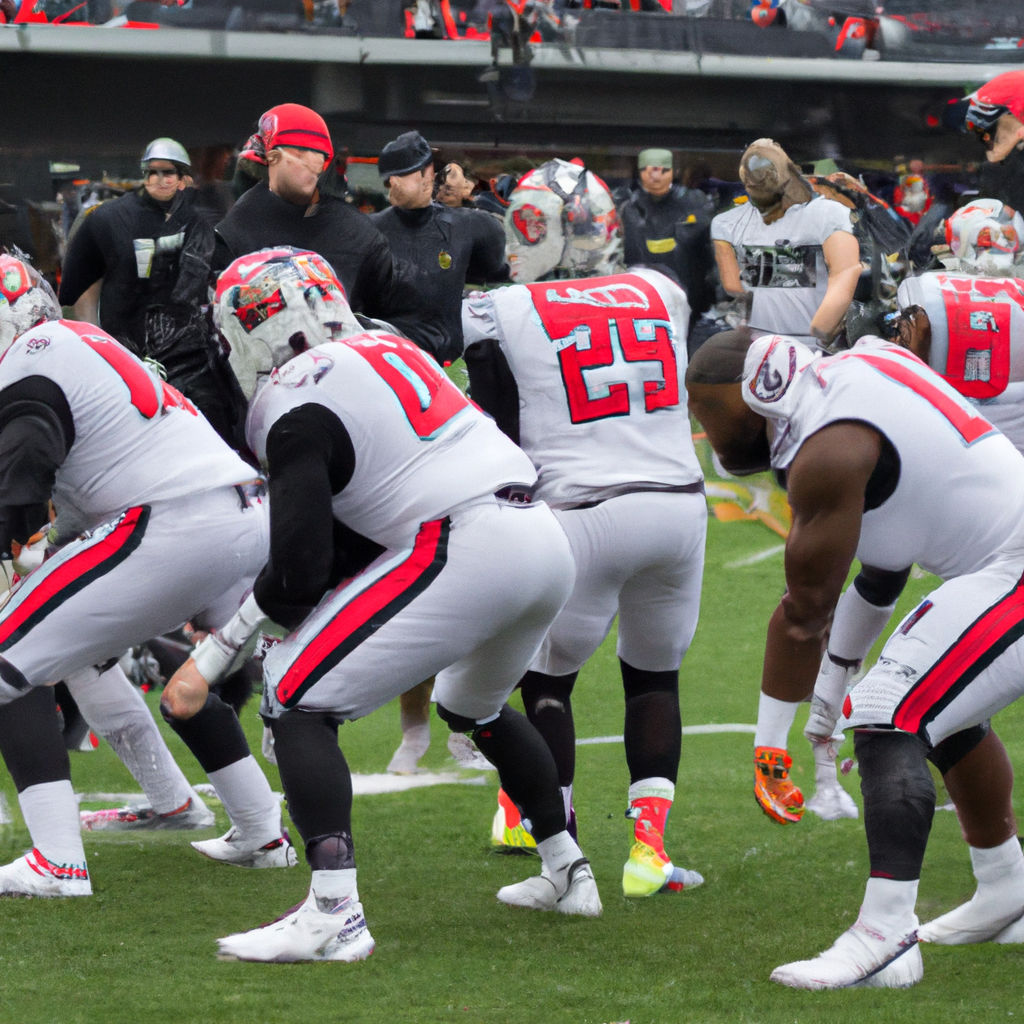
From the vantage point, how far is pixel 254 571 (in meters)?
4.00

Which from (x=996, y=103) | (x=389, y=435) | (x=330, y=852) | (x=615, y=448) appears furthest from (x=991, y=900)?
(x=996, y=103)

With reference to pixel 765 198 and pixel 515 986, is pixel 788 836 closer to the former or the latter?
pixel 515 986

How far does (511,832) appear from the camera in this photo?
4438 millimetres

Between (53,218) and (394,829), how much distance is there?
28.7 ft

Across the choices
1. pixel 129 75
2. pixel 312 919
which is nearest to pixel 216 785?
pixel 312 919

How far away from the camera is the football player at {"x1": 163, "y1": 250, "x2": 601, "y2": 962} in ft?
10.5

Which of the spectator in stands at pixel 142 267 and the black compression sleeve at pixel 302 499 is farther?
the spectator in stands at pixel 142 267

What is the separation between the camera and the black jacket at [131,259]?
5.66 meters

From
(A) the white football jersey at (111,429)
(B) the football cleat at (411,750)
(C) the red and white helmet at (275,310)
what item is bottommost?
(B) the football cleat at (411,750)

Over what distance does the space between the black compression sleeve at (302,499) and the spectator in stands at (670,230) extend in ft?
20.7

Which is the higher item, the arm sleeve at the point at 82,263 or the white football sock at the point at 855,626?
the arm sleeve at the point at 82,263

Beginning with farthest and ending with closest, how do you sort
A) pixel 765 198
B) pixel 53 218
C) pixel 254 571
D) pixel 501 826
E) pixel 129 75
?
pixel 129 75, pixel 53 218, pixel 765 198, pixel 501 826, pixel 254 571

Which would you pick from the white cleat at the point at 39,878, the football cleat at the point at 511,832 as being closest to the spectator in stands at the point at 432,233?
A: the football cleat at the point at 511,832

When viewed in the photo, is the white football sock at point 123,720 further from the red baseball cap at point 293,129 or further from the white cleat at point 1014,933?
the white cleat at point 1014,933
